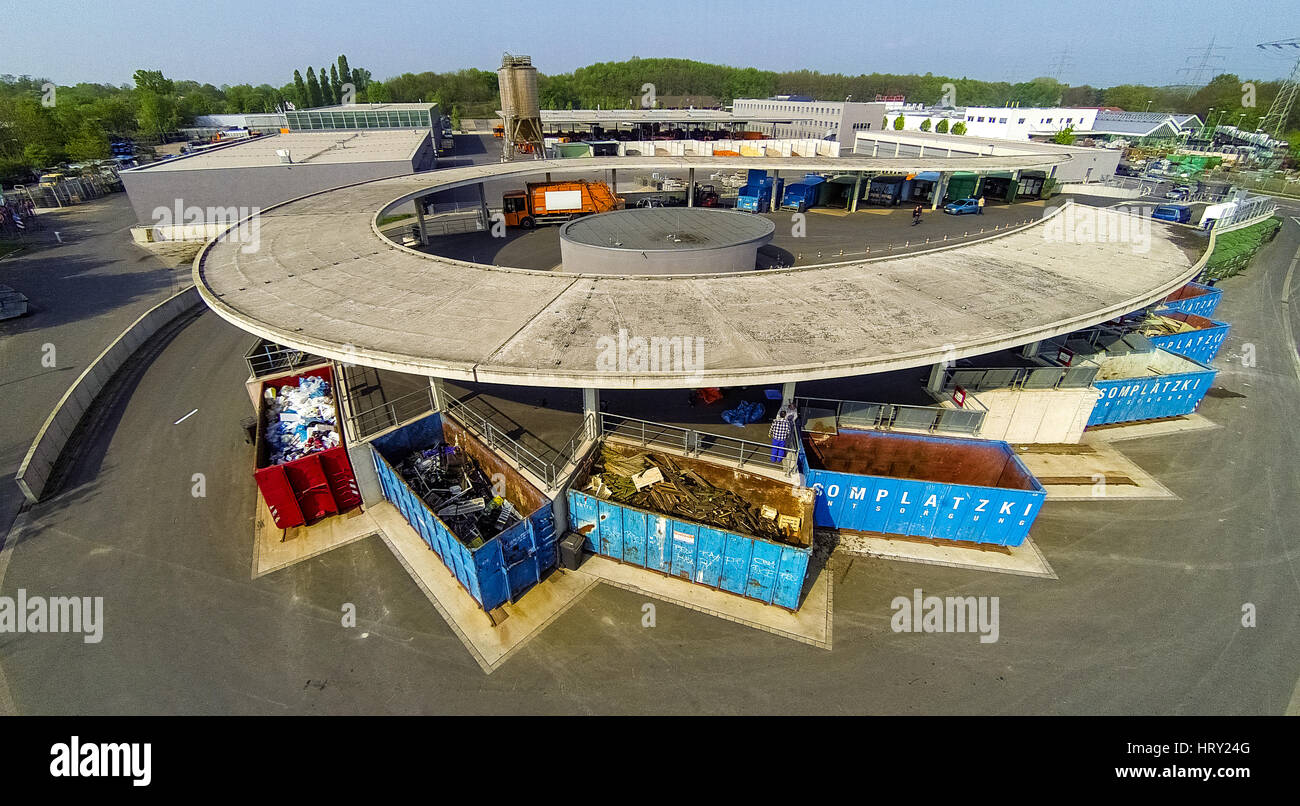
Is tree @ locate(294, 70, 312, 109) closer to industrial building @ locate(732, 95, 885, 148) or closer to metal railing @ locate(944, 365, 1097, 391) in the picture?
industrial building @ locate(732, 95, 885, 148)

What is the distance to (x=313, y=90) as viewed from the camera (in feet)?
438

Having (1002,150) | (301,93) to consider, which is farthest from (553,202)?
(301,93)

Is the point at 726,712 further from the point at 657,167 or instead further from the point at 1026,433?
the point at 657,167

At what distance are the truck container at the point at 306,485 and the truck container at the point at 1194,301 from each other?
41873mm

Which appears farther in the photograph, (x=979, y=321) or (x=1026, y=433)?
(x=1026, y=433)

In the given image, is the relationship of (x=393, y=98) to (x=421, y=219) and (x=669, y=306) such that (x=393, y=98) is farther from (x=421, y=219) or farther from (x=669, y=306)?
(x=669, y=306)

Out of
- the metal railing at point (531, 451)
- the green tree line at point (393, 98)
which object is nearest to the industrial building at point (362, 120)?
the green tree line at point (393, 98)

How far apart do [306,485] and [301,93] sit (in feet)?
526

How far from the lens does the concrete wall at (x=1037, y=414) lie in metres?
20.6

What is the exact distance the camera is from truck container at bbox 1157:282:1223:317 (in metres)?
30.4
